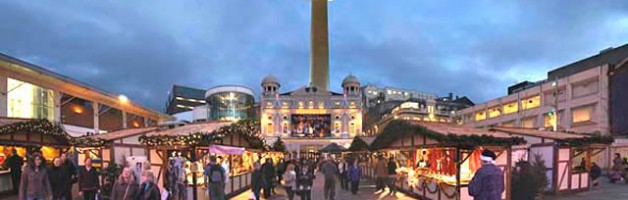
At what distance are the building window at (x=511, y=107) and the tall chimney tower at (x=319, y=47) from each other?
35997 millimetres

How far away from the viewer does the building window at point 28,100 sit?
2642cm

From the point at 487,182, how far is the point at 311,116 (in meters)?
64.9

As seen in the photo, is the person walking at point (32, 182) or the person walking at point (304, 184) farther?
the person walking at point (304, 184)

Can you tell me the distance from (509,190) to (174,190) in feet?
27.4

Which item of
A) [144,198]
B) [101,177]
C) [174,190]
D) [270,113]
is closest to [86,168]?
[174,190]

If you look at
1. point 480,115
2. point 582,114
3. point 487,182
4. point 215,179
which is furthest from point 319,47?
point 487,182

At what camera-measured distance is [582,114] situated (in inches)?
1704

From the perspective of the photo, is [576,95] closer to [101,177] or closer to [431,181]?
[431,181]

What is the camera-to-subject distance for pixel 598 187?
70.9 feet

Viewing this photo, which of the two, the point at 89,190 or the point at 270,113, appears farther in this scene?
the point at 270,113

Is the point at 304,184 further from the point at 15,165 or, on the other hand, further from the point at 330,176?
the point at 15,165

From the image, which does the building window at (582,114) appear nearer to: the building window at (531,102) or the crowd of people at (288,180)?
the building window at (531,102)

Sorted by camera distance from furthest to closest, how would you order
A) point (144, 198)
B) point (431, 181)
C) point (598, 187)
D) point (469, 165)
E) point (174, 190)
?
point (598, 187)
point (431, 181)
point (469, 165)
point (174, 190)
point (144, 198)

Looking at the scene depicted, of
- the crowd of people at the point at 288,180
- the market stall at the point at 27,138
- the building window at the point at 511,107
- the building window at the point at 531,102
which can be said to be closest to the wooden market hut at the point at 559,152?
the crowd of people at the point at 288,180
